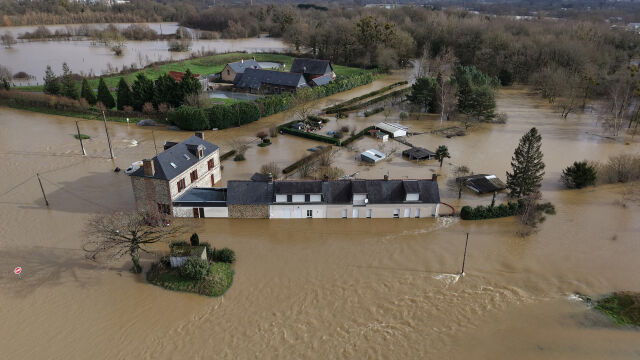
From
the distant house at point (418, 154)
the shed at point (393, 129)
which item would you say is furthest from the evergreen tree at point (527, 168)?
the shed at point (393, 129)

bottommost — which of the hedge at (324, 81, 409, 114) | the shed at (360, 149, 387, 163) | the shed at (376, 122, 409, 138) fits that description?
the shed at (360, 149, 387, 163)

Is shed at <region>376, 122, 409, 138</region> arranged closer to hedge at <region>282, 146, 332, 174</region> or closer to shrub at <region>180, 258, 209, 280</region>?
hedge at <region>282, 146, 332, 174</region>

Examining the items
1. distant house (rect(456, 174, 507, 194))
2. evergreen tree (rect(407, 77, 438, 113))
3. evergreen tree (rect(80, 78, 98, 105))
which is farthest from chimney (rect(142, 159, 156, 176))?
evergreen tree (rect(407, 77, 438, 113))

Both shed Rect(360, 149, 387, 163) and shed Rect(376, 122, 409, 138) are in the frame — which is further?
shed Rect(376, 122, 409, 138)

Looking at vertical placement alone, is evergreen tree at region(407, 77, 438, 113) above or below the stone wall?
above

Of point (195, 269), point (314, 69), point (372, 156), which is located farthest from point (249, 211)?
point (314, 69)

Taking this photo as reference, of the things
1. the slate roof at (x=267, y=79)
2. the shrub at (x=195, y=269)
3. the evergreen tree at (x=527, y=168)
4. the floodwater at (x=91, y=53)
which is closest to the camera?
the shrub at (x=195, y=269)

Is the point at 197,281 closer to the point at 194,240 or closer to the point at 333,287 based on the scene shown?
the point at 194,240

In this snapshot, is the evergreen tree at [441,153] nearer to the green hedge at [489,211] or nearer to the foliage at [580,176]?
the green hedge at [489,211]
